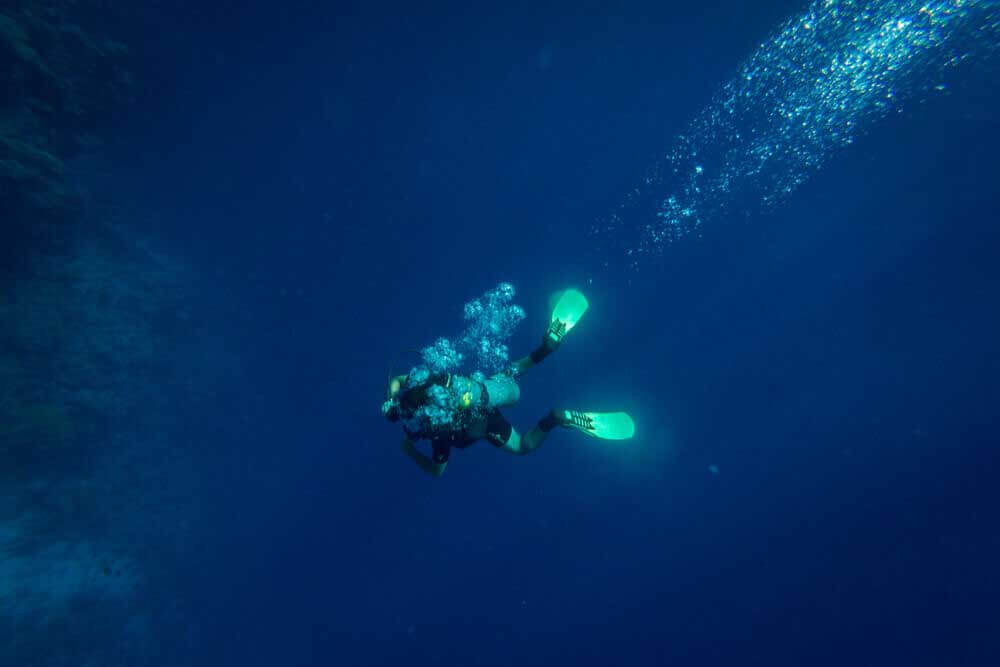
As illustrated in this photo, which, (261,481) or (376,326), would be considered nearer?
(376,326)

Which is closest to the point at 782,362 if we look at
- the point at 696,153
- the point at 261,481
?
the point at 696,153

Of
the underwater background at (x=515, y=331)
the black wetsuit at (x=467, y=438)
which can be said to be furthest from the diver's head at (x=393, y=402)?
the underwater background at (x=515, y=331)

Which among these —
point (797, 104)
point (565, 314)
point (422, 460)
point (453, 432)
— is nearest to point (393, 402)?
point (453, 432)

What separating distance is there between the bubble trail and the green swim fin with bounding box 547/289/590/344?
5261 mm

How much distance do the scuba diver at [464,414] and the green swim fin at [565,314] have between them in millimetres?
19

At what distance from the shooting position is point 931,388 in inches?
626

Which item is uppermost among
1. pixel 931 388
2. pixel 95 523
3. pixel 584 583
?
pixel 931 388

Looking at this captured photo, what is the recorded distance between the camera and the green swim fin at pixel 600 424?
6.10 metres

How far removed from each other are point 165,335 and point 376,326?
26.4 feet

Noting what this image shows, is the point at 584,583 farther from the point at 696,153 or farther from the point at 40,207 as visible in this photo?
the point at 40,207

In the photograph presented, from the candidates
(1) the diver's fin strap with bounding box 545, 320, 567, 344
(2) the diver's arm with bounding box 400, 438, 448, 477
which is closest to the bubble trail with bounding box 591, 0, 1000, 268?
(1) the diver's fin strap with bounding box 545, 320, 567, 344

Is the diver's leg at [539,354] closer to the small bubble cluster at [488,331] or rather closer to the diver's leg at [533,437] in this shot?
the diver's leg at [533,437]

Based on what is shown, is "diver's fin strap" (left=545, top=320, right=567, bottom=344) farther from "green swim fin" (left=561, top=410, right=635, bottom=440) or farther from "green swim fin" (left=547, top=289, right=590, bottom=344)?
"green swim fin" (left=561, top=410, right=635, bottom=440)

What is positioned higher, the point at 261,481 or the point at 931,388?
the point at 931,388
